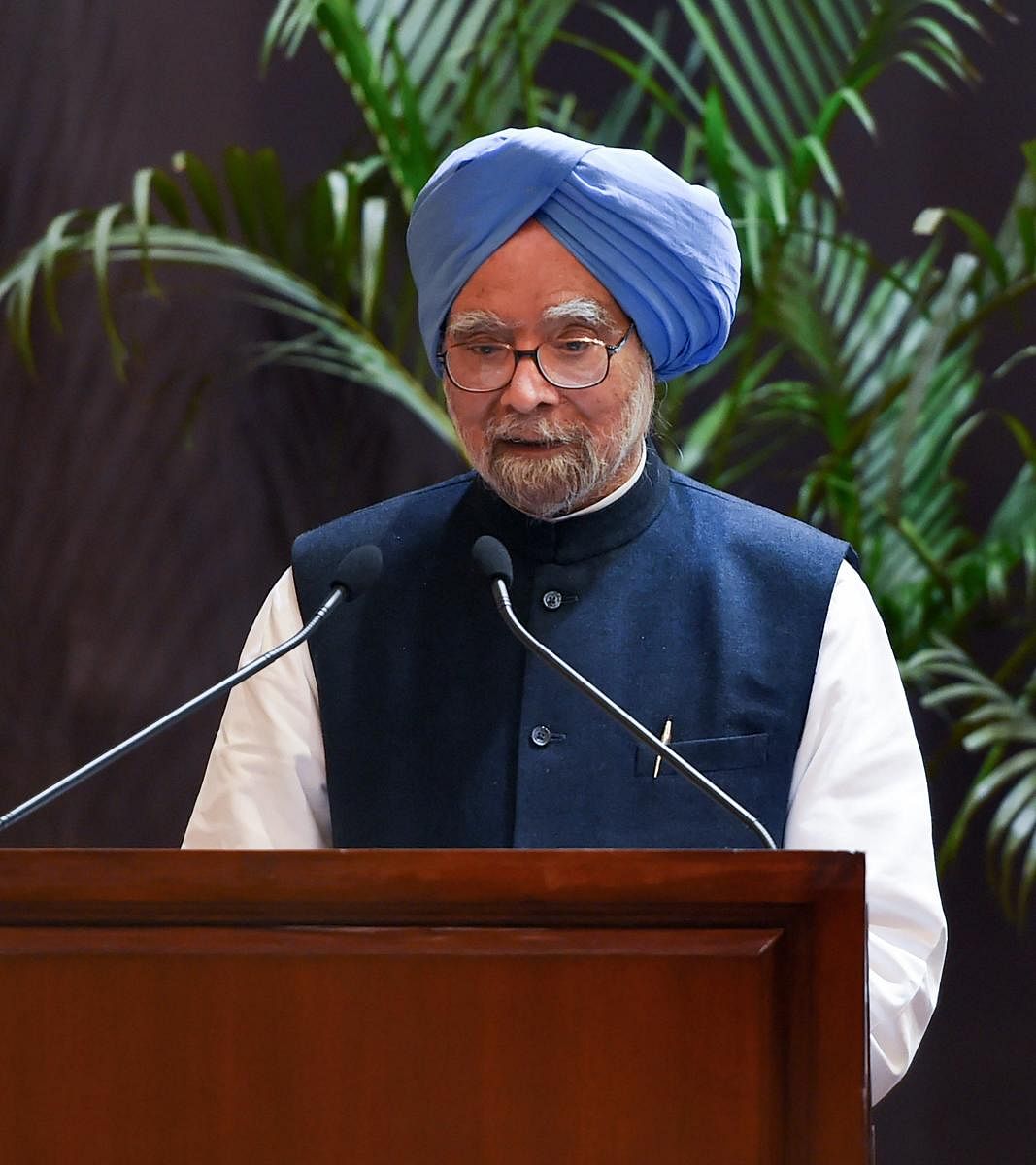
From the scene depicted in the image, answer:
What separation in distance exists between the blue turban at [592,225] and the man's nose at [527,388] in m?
0.12

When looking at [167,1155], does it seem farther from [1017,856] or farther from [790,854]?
[1017,856]

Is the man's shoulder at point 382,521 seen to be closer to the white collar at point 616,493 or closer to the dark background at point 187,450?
the white collar at point 616,493

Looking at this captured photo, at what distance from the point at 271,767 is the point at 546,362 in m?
0.52

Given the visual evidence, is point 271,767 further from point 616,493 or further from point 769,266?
point 769,266

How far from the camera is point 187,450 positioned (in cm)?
334

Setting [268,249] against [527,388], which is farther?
[268,249]

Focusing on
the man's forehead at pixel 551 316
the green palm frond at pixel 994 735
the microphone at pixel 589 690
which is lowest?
the green palm frond at pixel 994 735

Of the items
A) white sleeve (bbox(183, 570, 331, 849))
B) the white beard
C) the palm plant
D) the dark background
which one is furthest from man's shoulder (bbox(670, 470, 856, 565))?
the dark background

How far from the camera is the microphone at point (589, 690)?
1.41 meters

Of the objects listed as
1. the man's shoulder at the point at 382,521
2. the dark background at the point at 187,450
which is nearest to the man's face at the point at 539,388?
the man's shoulder at the point at 382,521

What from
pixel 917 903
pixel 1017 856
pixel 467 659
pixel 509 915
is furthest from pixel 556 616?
pixel 1017 856

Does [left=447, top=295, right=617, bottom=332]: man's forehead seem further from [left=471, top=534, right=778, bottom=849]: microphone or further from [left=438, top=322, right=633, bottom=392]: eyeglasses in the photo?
[left=471, top=534, right=778, bottom=849]: microphone

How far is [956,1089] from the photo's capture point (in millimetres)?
3377

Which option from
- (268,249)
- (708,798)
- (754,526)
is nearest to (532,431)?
(754,526)
